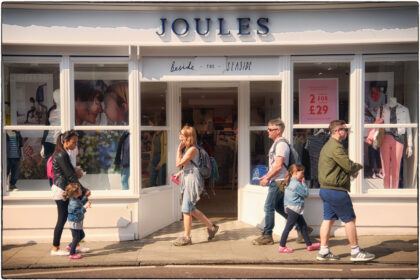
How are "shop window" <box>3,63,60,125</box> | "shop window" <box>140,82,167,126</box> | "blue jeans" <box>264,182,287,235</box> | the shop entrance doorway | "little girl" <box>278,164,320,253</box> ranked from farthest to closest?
1. the shop entrance doorway
2. "shop window" <box>140,82,167,126</box>
3. "shop window" <box>3,63,60,125</box>
4. "blue jeans" <box>264,182,287,235</box>
5. "little girl" <box>278,164,320,253</box>

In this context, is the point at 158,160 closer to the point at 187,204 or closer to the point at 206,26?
the point at 187,204

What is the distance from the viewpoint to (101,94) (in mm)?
7520

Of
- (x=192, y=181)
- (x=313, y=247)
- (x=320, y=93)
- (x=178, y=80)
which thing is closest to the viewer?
(x=313, y=247)

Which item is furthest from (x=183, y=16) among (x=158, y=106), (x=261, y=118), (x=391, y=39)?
(x=391, y=39)

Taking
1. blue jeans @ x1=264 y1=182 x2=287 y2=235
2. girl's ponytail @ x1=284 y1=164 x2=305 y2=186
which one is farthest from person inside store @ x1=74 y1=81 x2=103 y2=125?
girl's ponytail @ x1=284 y1=164 x2=305 y2=186

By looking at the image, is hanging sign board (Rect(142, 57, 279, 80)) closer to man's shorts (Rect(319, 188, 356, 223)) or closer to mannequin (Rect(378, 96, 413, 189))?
mannequin (Rect(378, 96, 413, 189))

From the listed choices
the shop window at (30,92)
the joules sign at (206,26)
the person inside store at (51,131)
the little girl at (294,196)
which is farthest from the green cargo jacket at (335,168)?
the shop window at (30,92)

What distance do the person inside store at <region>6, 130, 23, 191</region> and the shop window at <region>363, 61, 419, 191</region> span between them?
563cm

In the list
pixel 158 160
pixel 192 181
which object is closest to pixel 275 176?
pixel 192 181

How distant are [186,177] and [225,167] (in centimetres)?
603

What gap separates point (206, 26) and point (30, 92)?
3.06 meters

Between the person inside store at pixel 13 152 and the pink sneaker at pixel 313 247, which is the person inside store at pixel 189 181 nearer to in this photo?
the pink sneaker at pixel 313 247

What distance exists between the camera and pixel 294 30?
281 inches

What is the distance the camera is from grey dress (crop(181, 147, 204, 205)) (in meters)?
6.90
